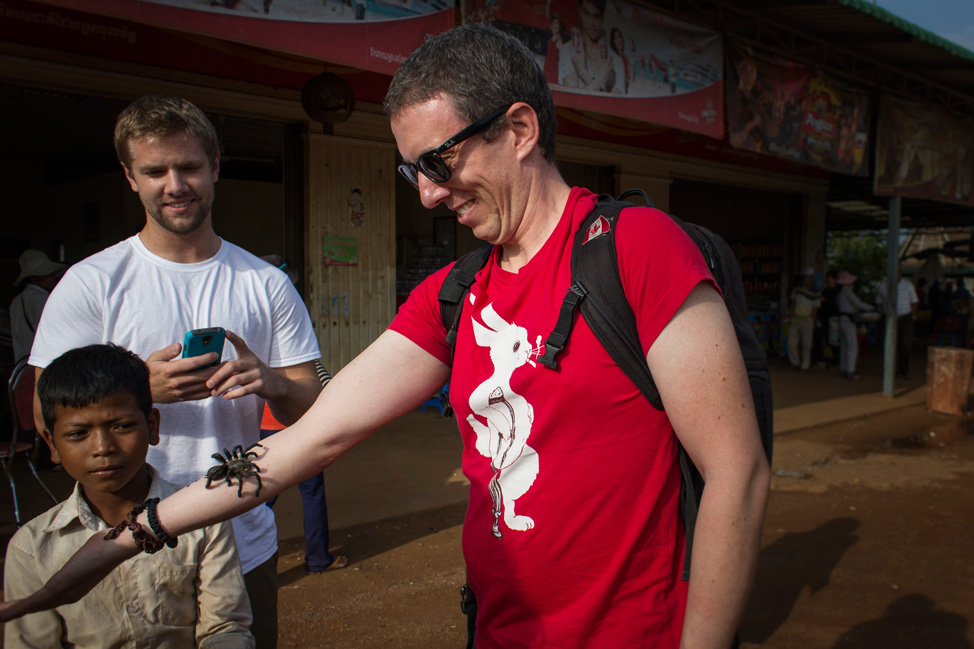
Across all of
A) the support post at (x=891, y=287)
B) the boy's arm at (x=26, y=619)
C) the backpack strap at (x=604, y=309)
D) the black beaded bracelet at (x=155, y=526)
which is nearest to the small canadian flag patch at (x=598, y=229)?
the backpack strap at (x=604, y=309)

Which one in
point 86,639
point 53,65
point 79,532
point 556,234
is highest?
point 53,65

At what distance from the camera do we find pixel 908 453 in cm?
704

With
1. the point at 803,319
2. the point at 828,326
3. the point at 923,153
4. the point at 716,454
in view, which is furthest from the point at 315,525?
the point at 828,326

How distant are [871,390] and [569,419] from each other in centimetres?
1097

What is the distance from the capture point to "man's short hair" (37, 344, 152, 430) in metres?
1.82

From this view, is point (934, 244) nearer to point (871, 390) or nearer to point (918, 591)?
point (871, 390)

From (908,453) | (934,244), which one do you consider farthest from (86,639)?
(934,244)

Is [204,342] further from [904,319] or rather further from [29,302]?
[904,319]

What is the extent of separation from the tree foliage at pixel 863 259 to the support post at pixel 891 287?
926 cm

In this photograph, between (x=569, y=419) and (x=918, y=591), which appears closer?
(x=569, y=419)

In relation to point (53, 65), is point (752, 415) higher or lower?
lower

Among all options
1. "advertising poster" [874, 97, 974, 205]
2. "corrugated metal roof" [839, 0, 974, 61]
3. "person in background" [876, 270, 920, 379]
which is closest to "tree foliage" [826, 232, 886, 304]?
"person in background" [876, 270, 920, 379]

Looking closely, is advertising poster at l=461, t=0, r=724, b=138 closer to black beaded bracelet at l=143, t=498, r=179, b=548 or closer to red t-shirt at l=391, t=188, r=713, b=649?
red t-shirt at l=391, t=188, r=713, b=649

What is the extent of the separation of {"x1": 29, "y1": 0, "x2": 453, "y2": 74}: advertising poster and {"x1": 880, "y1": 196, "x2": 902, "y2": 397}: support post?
774 centimetres
